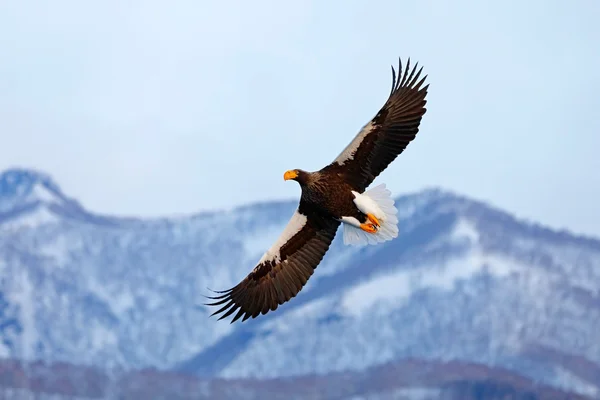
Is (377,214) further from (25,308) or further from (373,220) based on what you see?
(25,308)

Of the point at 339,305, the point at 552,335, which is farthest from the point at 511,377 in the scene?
the point at 339,305

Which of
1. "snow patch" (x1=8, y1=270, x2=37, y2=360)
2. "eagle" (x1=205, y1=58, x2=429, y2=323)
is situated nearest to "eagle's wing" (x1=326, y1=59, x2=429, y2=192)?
"eagle" (x1=205, y1=58, x2=429, y2=323)

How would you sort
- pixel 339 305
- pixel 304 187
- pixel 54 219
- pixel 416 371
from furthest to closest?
pixel 54 219 → pixel 339 305 → pixel 416 371 → pixel 304 187

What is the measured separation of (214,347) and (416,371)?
87.4 metres

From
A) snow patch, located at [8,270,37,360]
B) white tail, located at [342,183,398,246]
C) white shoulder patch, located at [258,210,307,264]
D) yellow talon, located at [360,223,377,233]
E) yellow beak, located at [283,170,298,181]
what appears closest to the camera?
yellow beak, located at [283,170,298,181]

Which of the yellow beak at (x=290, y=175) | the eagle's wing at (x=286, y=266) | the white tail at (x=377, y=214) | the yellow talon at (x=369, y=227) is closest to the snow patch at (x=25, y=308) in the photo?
the eagle's wing at (x=286, y=266)

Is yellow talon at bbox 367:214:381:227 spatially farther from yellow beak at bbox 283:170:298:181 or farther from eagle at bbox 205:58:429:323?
yellow beak at bbox 283:170:298:181

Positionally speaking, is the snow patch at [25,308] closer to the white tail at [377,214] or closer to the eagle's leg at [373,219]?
the white tail at [377,214]

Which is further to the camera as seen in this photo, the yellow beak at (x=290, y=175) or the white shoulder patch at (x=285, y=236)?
the white shoulder patch at (x=285, y=236)

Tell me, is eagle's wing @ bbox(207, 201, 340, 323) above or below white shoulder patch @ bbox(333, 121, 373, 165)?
below

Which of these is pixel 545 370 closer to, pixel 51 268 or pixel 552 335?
pixel 552 335

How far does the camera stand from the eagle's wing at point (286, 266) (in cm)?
1789

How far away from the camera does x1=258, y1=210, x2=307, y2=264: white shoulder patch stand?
1794cm

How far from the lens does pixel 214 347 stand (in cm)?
16650
